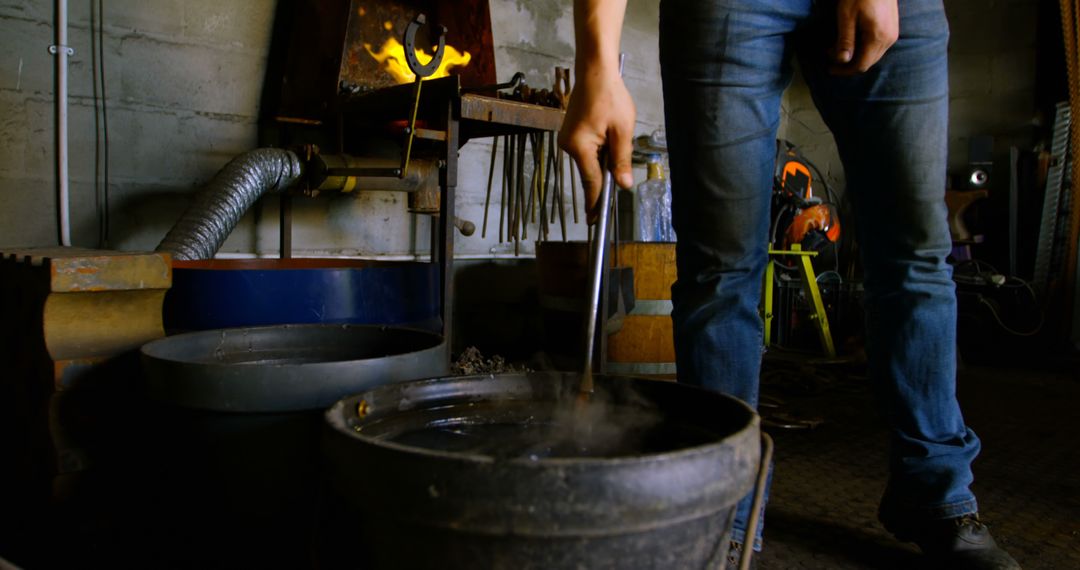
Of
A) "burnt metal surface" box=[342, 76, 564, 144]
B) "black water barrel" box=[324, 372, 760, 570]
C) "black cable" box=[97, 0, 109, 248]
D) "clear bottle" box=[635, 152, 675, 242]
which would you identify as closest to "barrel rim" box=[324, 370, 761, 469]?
"black water barrel" box=[324, 372, 760, 570]

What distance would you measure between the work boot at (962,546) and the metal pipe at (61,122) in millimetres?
2499

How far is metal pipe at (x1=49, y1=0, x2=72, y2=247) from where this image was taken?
7.50 ft

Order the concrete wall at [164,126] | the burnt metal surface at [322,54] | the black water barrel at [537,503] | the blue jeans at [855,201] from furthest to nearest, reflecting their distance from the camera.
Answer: the burnt metal surface at [322,54] < the concrete wall at [164,126] < the blue jeans at [855,201] < the black water barrel at [537,503]

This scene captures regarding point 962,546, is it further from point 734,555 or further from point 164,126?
point 164,126

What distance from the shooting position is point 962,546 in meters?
1.25

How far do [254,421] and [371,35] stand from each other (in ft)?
7.33

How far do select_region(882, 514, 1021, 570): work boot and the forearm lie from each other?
986mm

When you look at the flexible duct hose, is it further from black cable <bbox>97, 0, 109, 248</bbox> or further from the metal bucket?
the metal bucket

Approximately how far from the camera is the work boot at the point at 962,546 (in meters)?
1.23

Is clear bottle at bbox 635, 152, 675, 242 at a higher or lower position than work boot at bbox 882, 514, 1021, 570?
higher

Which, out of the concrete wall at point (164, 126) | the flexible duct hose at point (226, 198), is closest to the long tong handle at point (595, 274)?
the flexible duct hose at point (226, 198)

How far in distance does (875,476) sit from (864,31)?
1.28 m

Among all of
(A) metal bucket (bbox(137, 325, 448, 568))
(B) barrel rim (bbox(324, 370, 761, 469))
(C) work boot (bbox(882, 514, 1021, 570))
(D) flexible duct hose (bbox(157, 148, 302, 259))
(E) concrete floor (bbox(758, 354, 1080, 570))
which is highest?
(D) flexible duct hose (bbox(157, 148, 302, 259))

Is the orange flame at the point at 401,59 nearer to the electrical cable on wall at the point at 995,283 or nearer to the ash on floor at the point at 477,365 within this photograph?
the ash on floor at the point at 477,365
